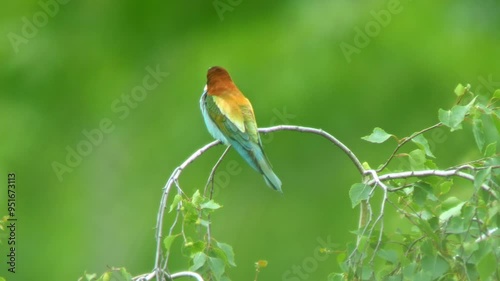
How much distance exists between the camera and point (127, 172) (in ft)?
25.8

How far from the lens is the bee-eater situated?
3.05m

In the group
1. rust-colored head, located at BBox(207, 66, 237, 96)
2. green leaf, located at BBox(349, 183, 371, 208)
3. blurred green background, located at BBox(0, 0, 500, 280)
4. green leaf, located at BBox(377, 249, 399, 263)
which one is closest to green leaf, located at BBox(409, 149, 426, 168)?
green leaf, located at BBox(349, 183, 371, 208)

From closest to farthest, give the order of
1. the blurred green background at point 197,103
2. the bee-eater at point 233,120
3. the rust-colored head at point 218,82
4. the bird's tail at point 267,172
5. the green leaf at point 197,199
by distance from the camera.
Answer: the green leaf at point 197,199 → the bird's tail at point 267,172 → the bee-eater at point 233,120 → the rust-colored head at point 218,82 → the blurred green background at point 197,103

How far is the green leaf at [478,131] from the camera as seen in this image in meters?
2.33

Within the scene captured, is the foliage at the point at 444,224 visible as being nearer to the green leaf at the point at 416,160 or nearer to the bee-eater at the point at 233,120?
the green leaf at the point at 416,160

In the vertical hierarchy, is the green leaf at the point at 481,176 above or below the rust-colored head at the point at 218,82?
below

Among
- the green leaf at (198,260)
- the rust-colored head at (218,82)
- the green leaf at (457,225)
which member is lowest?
the green leaf at (457,225)

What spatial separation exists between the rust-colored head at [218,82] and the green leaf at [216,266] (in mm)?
1094

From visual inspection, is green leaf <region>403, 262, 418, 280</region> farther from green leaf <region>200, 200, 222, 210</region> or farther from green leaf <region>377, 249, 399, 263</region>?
green leaf <region>200, 200, 222, 210</region>

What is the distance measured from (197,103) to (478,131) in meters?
A: 5.46

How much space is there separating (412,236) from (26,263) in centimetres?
600

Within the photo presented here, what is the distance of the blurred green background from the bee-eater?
12.3 feet

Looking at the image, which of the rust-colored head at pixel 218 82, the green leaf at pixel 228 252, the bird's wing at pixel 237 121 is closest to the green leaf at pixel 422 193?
the green leaf at pixel 228 252

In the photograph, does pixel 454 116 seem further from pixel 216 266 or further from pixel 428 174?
pixel 216 266
